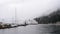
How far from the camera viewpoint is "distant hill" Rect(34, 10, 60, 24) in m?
4.08

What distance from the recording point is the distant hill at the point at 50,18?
4078 mm

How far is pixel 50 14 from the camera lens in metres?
4.15

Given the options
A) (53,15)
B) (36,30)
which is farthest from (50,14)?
(36,30)

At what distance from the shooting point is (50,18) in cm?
435

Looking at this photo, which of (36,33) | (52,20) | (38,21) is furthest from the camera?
(36,33)

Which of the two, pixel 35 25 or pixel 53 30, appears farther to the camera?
pixel 53 30

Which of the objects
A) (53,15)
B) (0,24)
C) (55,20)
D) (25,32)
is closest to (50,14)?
(53,15)

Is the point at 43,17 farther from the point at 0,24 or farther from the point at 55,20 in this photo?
the point at 0,24

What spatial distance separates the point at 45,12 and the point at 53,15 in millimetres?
379

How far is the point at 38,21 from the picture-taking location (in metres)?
4.07

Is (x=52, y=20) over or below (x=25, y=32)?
over

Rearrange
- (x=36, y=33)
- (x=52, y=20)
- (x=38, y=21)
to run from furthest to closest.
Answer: (x=36, y=33), (x=52, y=20), (x=38, y=21)

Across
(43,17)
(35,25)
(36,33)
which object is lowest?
(36,33)

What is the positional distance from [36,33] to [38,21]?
3.17 feet
